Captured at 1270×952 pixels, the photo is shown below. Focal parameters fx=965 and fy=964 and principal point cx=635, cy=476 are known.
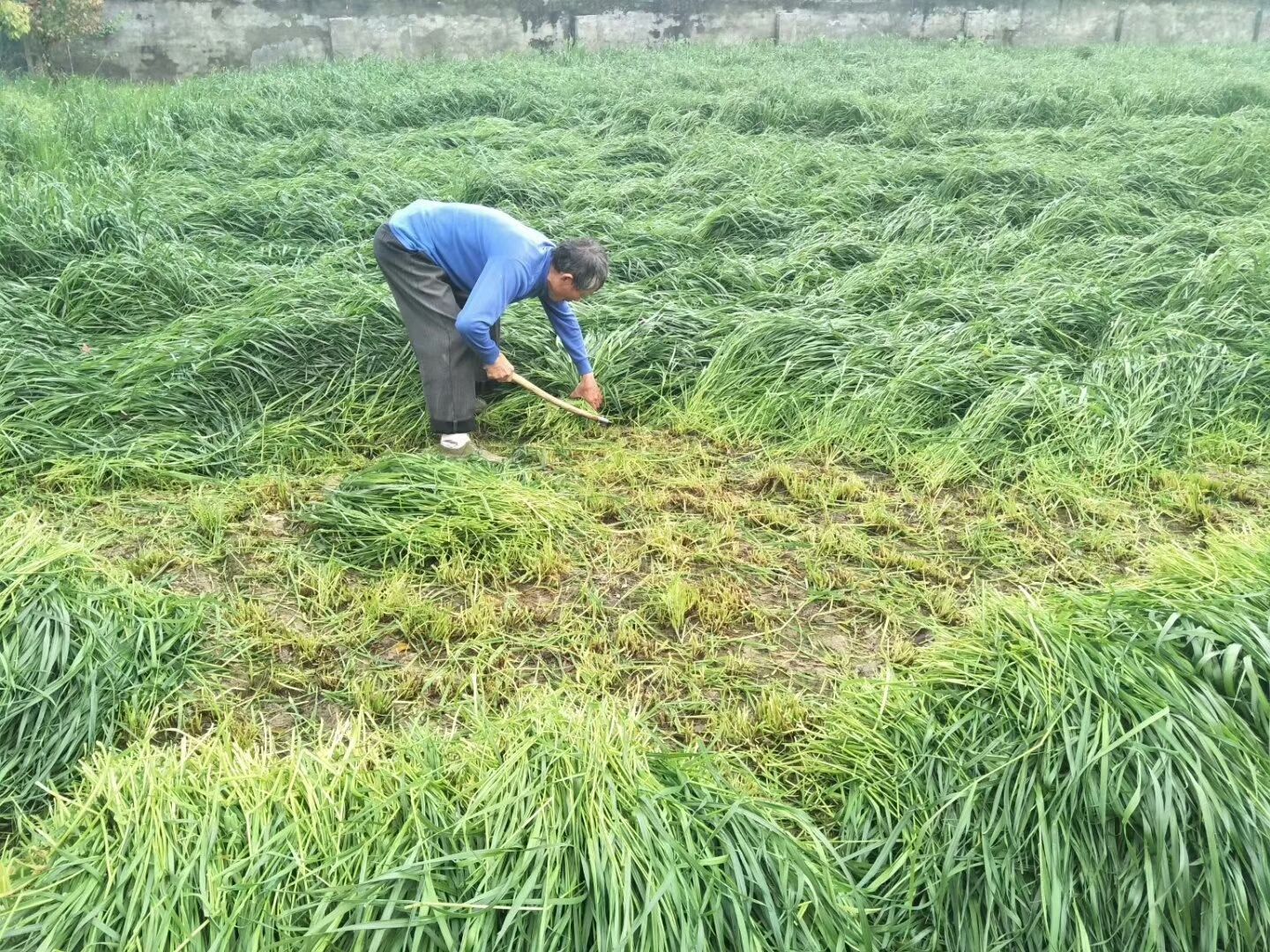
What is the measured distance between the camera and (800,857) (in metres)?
1.92

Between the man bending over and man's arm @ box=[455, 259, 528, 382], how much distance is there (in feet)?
0.04

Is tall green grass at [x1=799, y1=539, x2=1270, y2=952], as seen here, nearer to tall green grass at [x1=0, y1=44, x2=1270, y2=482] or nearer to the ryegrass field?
the ryegrass field

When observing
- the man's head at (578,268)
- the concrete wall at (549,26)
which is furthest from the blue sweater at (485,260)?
the concrete wall at (549,26)

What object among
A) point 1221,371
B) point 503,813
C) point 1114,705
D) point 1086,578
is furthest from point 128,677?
point 1221,371

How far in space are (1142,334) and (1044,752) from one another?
2.96 meters

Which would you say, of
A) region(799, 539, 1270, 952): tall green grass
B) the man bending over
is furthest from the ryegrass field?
the man bending over

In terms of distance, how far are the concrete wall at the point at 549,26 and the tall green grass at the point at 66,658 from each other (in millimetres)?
12499

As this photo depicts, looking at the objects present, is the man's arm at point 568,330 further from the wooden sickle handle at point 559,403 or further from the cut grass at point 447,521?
the cut grass at point 447,521

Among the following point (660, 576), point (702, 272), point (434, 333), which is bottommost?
point (660, 576)

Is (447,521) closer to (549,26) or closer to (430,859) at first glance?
(430,859)

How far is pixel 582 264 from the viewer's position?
343cm

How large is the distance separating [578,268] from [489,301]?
340mm

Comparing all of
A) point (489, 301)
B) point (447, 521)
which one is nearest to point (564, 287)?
point (489, 301)

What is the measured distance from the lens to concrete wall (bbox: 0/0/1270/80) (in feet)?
43.1
